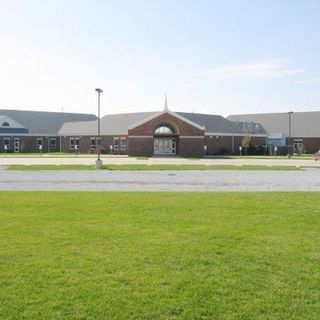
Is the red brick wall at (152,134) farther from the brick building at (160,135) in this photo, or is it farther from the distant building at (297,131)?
the distant building at (297,131)

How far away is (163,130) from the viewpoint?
2392 inches

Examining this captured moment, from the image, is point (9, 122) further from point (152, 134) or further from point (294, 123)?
point (294, 123)

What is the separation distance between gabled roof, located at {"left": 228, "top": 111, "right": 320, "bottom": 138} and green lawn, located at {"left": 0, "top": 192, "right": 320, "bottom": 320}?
60.3m

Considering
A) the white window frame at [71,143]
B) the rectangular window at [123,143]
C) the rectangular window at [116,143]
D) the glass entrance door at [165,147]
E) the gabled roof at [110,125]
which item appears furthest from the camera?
the white window frame at [71,143]

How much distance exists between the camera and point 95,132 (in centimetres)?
6888

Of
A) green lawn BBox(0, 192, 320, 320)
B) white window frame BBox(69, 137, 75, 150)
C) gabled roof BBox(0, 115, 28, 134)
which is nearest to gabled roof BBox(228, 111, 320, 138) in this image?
white window frame BBox(69, 137, 75, 150)

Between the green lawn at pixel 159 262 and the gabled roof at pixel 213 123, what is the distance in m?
52.7

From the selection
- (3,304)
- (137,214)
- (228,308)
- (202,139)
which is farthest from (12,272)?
(202,139)

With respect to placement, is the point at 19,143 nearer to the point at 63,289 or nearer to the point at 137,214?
the point at 137,214

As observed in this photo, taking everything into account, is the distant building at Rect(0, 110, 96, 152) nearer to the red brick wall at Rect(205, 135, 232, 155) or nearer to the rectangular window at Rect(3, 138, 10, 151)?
the rectangular window at Rect(3, 138, 10, 151)

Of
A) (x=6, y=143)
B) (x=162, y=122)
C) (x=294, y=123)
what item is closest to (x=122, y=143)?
(x=162, y=122)

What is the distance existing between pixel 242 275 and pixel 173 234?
2696mm

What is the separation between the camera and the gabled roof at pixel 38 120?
251ft

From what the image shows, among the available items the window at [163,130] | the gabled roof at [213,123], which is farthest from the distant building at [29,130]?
the gabled roof at [213,123]
